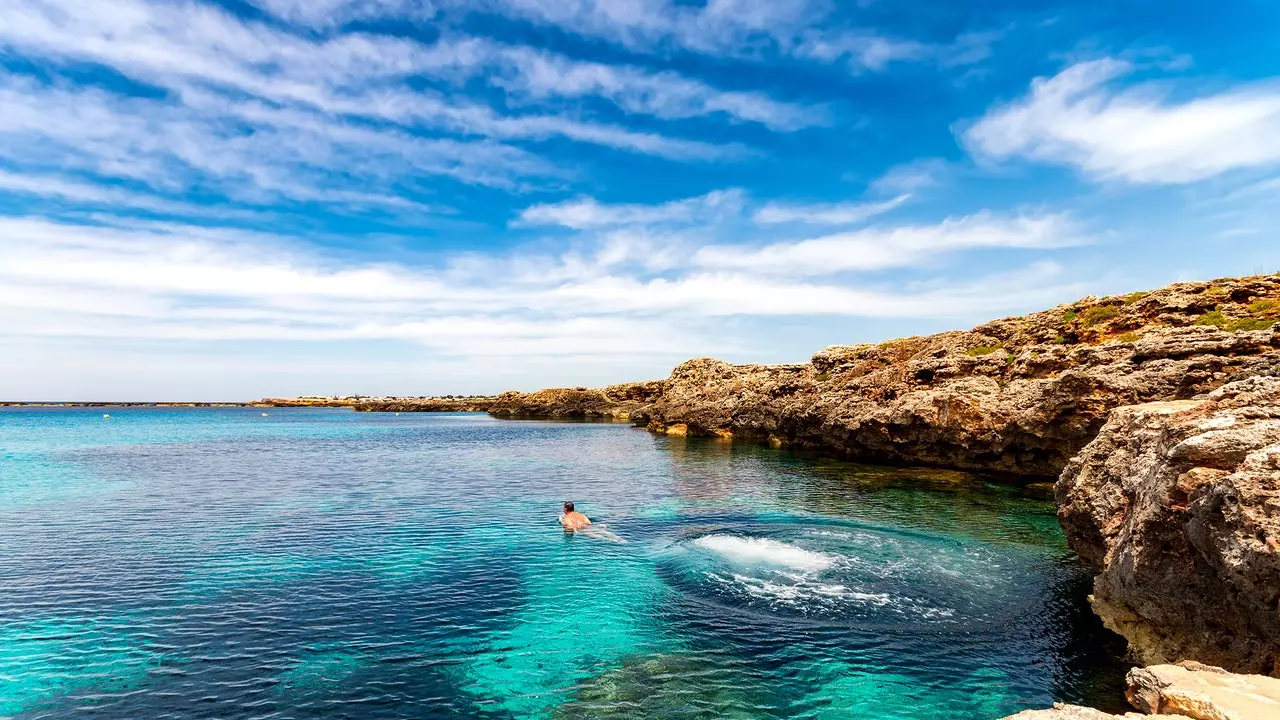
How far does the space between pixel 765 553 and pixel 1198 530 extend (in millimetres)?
16698

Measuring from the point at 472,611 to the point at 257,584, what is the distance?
9.13 metres

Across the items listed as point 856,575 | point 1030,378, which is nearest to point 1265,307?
point 1030,378

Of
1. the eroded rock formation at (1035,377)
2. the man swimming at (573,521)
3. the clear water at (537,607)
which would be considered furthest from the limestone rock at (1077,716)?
the man swimming at (573,521)

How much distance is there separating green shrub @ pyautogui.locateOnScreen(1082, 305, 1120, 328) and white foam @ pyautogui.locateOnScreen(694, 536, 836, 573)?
1493 inches

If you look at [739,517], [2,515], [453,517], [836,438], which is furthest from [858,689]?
[836,438]

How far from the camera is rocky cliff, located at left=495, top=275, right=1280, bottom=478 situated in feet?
114

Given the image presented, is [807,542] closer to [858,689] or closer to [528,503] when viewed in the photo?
[858,689]

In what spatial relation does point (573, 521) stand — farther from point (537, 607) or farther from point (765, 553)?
point (537, 607)

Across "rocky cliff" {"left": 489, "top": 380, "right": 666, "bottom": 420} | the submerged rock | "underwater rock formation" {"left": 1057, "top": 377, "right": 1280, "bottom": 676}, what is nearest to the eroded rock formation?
"underwater rock formation" {"left": 1057, "top": 377, "right": 1280, "bottom": 676}

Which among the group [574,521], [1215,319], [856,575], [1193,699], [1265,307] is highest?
[1265,307]

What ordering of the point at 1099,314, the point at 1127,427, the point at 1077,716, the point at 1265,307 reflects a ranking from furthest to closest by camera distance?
1. the point at 1099,314
2. the point at 1265,307
3. the point at 1127,427
4. the point at 1077,716

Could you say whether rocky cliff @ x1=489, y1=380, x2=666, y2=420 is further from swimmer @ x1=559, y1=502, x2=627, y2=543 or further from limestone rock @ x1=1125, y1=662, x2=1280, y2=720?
limestone rock @ x1=1125, y1=662, x2=1280, y2=720

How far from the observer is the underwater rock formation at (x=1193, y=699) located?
8.82 m

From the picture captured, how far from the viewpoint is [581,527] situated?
3297 centimetres
